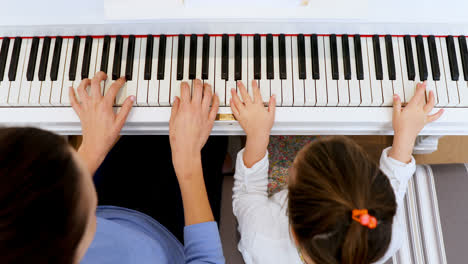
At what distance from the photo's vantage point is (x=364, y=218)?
72 centimetres

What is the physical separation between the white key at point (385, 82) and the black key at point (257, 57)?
0.41m

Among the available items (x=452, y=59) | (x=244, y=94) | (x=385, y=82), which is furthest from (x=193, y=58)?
(x=452, y=59)

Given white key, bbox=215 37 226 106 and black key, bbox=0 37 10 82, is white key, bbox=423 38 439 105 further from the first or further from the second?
black key, bbox=0 37 10 82

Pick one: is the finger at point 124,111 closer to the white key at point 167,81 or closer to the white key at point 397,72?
the white key at point 167,81

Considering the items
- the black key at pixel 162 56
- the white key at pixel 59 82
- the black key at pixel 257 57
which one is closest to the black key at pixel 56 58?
the white key at pixel 59 82

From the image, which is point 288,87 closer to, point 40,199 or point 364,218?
point 364,218

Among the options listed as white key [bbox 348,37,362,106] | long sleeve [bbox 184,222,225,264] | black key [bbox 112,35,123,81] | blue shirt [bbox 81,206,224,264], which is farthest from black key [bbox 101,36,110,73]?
white key [bbox 348,37,362,106]

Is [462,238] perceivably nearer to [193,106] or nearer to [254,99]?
[254,99]

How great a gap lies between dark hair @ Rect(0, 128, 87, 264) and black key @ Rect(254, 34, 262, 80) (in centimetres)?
65

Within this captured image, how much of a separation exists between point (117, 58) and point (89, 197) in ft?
1.91

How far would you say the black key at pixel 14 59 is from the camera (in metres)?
1.13

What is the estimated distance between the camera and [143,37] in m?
1.14

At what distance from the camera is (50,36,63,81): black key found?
1.12 metres

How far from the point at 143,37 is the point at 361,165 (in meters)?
0.80
